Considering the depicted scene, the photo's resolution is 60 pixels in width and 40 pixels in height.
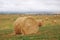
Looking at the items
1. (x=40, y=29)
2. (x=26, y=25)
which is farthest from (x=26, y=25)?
(x=40, y=29)

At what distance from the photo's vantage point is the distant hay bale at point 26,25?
1910 millimetres

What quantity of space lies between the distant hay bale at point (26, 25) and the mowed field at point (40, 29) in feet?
0.17

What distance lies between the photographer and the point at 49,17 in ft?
6.64

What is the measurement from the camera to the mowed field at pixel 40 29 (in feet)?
6.29

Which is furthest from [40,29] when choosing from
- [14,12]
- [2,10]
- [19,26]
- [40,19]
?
[2,10]

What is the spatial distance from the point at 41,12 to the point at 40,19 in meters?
0.10
